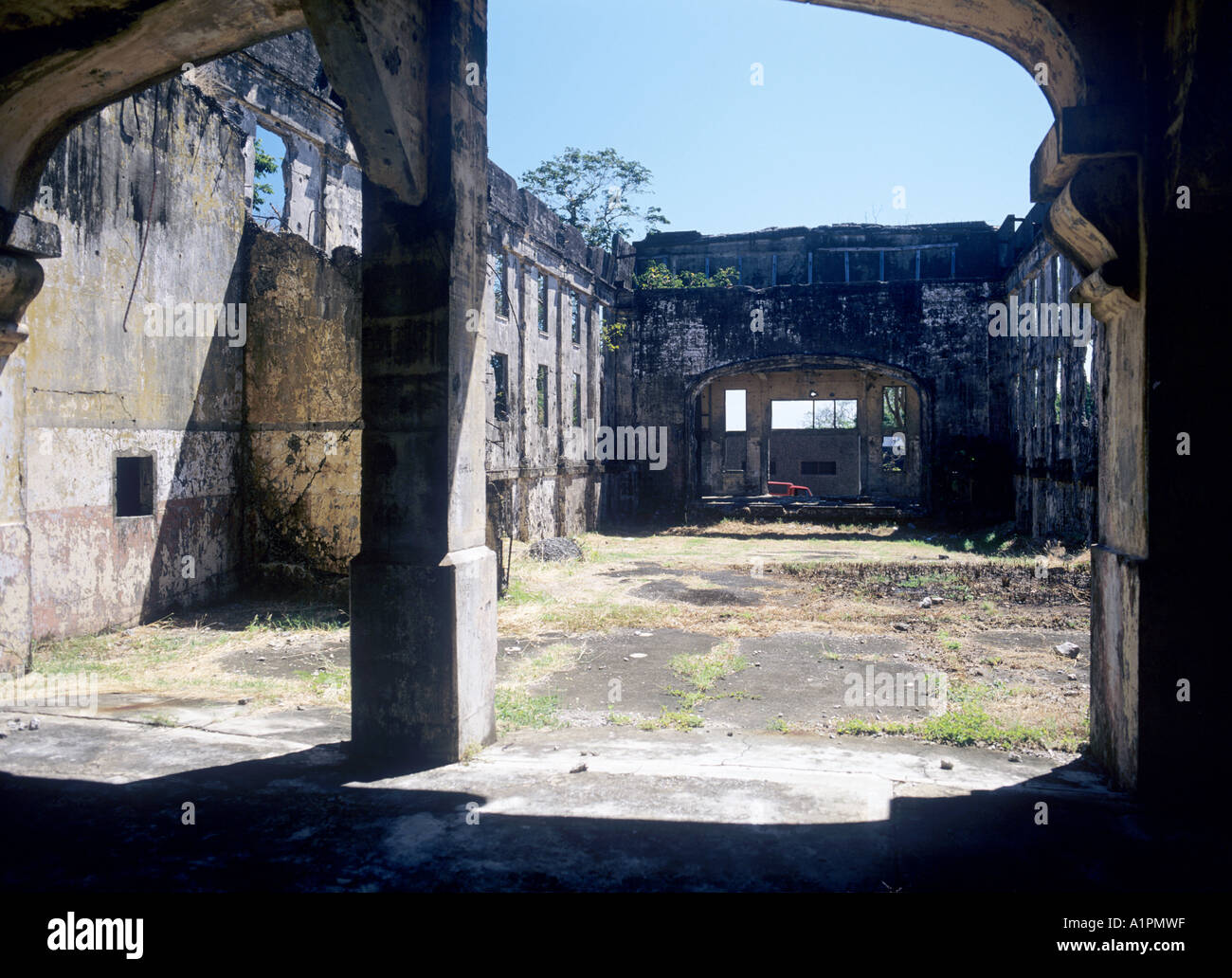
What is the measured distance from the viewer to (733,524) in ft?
64.7

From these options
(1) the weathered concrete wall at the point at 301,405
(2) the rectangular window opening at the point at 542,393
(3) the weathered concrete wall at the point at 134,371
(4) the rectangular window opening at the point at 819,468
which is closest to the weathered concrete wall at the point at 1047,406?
(1) the weathered concrete wall at the point at 301,405

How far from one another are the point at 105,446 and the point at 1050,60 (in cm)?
814

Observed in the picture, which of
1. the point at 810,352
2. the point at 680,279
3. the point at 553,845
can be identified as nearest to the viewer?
the point at 553,845

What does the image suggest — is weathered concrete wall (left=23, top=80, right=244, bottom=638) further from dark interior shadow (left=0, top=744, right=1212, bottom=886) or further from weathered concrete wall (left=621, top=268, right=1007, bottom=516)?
weathered concrete wall (left=621, top=268, right=1007, bottom=516)

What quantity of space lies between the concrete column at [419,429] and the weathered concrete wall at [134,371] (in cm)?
458

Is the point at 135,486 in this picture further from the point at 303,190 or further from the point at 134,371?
the point at 303,190

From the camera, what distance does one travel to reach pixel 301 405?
9781 millimetres

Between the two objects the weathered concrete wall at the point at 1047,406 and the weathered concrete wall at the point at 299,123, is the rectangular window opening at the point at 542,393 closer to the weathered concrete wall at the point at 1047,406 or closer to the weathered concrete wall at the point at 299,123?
the weathered concrete wall at the point at 299,123

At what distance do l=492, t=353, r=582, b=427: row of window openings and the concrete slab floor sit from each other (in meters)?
10.7

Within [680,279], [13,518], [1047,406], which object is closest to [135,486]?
[13,518]

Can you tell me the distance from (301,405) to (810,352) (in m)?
12.9

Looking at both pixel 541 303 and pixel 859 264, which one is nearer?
pixel 541 303
